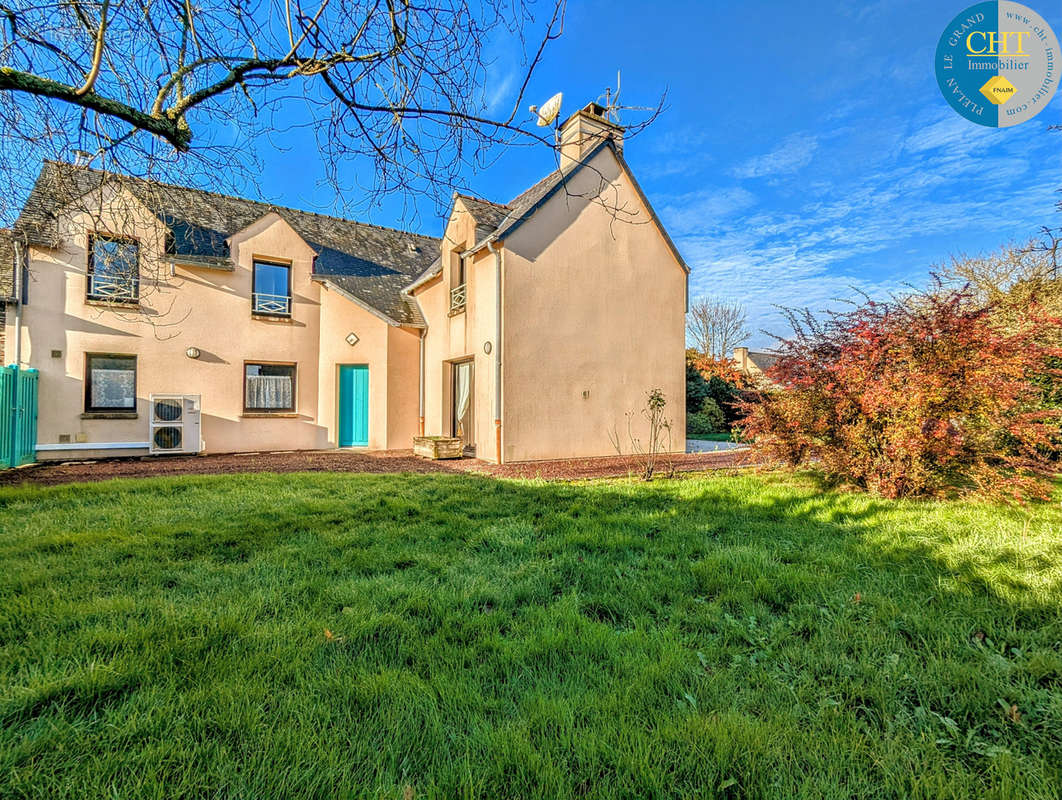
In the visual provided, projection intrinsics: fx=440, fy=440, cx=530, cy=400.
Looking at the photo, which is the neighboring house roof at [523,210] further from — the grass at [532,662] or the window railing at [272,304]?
the grass at [532,662]

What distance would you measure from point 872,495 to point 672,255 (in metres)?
8.25

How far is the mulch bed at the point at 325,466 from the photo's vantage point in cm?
790

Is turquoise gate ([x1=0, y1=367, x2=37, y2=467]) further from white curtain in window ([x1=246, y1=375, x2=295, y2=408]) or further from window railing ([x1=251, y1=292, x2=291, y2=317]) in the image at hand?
window railing ([x1=251, y1=292, x2=291, y2=317])

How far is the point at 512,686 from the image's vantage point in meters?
1.96

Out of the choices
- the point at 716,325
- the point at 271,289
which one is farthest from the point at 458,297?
the point at 716,325

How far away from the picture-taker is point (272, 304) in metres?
12.4

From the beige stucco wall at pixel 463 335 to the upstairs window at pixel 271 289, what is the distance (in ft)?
12.0

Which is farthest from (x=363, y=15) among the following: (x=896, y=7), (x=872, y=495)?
(x=896, y=7)

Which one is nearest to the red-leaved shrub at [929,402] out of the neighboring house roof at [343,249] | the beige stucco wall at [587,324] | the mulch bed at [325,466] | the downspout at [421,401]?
the mulch bed at [325,466]

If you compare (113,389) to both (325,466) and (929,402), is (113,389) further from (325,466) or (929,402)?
(929,402)

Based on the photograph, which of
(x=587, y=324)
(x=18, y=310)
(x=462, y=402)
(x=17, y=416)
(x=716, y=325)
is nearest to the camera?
(x=17, y=416)

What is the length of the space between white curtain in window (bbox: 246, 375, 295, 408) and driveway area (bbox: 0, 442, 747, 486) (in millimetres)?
1746

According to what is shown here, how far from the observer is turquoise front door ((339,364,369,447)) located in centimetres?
1267

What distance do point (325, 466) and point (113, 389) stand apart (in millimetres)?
6683
